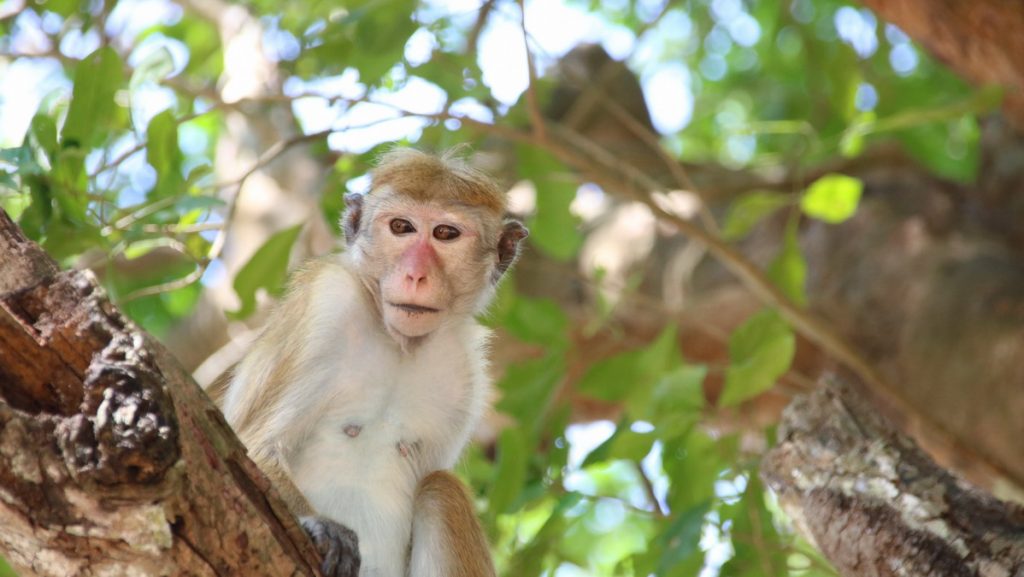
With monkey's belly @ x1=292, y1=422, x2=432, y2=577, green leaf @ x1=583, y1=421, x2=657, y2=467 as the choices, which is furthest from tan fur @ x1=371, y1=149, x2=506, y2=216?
green leaf @ x1=583, y1=421, x2=657, y2=467

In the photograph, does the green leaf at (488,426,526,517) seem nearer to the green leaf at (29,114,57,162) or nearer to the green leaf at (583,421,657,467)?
the green leaf at (583,421,657,467)

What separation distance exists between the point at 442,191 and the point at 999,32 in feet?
9.11

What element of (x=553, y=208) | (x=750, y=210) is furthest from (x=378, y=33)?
(x=750, y=210)

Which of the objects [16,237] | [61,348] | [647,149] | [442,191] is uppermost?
[16,237]

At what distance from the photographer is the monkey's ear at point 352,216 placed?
175 inches

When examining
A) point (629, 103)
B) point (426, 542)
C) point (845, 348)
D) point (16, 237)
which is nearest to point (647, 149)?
point (629, 103)

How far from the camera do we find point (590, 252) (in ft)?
26.3

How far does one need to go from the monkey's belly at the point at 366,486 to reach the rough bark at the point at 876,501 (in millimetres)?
1242

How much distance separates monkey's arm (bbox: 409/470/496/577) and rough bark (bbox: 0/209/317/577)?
4.12 feet

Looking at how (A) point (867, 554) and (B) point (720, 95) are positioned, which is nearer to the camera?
(A) point (867, 554)

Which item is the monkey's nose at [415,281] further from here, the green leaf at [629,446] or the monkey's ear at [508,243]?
the green leaf at [629,446]

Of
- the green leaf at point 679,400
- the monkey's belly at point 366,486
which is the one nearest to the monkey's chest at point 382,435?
the monkey's belly at point 366,486

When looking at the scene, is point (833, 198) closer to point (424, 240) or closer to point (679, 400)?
point (679, 400)

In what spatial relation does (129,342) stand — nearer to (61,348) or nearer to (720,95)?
(61,348)
